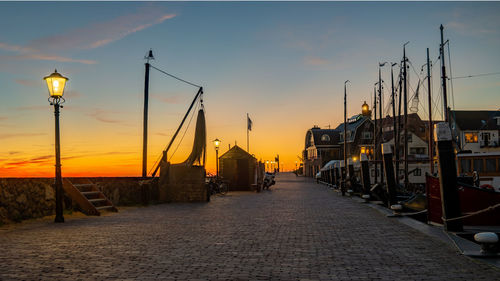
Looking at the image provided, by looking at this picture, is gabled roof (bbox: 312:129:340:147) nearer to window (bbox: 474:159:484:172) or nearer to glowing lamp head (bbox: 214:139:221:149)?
glowing lamp head (bbox: 214:139:221:149)

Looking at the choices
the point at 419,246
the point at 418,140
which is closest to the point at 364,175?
the point at 419,246

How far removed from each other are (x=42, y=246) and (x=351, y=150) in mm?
83794

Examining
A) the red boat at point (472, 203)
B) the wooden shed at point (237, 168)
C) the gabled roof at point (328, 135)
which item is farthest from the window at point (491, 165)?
the gabled roof at point (328, 135)

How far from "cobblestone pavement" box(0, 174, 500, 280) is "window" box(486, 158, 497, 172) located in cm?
1353

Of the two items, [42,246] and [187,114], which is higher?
[187,114]

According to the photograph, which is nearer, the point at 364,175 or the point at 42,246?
the point at 42,246

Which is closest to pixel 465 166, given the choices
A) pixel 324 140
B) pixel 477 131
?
pixel 477 131

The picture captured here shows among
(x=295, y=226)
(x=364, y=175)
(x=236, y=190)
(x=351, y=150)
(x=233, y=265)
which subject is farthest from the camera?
(x=351, y=150)

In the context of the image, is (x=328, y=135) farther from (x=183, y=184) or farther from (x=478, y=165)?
(x=183, y=184)

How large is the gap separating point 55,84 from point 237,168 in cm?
2495

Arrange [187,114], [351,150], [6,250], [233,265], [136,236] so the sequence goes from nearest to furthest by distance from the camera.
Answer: [233,265] < [6,250] < [136,236] < [187,114] < [351,150]

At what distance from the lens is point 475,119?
2879 inches

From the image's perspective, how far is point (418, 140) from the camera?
75.9m

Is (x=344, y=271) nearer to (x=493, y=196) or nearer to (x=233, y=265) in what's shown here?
(x=233, y=265)
